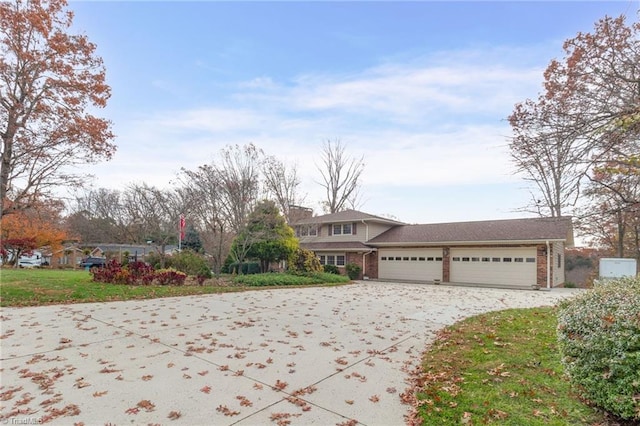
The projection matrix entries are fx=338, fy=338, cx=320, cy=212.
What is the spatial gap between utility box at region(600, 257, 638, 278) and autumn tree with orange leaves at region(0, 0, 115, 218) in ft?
70.3

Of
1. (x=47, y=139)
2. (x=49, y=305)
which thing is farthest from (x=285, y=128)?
(x=49, y=305)

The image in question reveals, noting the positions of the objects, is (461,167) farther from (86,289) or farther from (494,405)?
(86,289)

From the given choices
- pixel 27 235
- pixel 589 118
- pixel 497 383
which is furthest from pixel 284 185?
pixel 497 383

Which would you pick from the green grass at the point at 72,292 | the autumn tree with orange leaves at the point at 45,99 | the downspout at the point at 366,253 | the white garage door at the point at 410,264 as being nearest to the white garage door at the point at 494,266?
the white garage door at the point at 410,264

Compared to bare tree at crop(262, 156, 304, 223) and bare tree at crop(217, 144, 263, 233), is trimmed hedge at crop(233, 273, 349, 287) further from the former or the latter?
bare tree at crop(262, 156, 304, 223)

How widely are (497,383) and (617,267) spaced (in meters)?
16.1

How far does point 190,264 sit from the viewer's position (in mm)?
17062

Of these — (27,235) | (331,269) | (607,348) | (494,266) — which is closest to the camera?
(607,348)

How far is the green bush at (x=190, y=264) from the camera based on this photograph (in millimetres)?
16734

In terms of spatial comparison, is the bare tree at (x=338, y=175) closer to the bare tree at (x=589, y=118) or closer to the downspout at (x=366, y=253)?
the downspout at (x=366, y=253)

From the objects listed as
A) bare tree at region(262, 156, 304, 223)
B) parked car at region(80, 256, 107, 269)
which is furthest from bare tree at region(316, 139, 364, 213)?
parked car at region(80, 256, 107, 269)

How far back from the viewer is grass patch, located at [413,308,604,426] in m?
3.24

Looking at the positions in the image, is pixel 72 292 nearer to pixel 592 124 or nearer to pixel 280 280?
pixel 280 280

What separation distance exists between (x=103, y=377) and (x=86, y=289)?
27.1 ft
